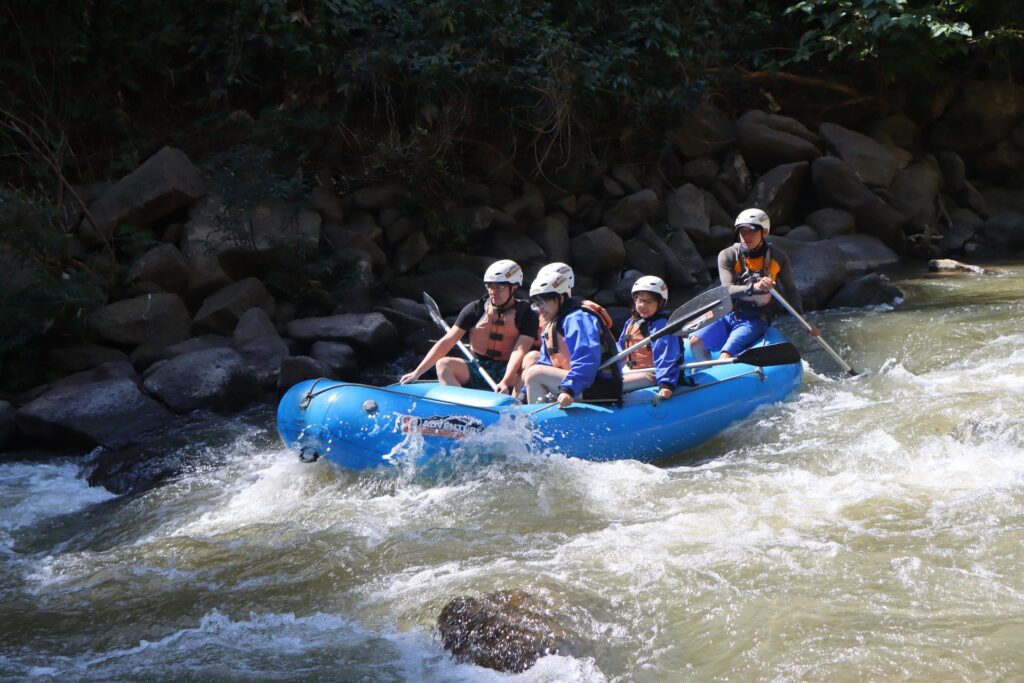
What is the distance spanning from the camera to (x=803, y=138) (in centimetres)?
1280

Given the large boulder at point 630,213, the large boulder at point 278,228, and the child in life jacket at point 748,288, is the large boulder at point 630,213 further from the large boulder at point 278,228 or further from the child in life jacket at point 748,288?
the child in life jacket at point 748,288

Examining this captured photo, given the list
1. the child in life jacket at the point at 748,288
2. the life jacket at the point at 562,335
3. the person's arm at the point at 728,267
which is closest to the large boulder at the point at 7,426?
the life jacket at the point at 562,335

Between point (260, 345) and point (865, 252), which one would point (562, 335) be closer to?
point (260, 345)

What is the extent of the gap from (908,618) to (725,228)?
8305 millimetres

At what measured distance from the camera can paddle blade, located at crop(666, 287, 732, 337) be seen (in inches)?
228

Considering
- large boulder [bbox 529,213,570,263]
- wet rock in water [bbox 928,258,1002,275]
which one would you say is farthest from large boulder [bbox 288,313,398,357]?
wet rock in water [bbox 928,258,1002,275]

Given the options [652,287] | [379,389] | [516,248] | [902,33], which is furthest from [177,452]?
[902,33]

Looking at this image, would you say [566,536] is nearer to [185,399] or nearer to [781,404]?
[781,404]

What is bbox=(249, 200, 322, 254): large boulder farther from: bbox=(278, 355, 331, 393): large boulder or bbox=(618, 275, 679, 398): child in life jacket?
bbox=(618, 275, 679, 398): child in life jacket

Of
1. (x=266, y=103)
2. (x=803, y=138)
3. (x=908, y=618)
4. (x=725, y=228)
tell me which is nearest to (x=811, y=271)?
(x=725, y=228)

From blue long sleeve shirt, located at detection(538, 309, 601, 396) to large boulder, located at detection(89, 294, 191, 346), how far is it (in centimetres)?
375

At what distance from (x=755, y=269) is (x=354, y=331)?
3147 mm

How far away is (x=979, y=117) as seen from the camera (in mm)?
14102

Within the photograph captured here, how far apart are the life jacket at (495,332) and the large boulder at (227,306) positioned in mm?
2746
